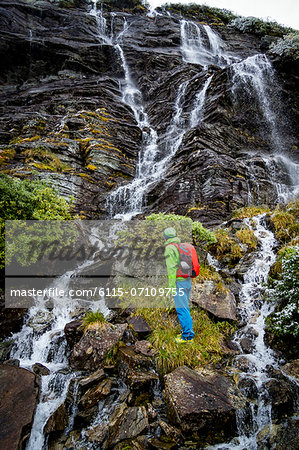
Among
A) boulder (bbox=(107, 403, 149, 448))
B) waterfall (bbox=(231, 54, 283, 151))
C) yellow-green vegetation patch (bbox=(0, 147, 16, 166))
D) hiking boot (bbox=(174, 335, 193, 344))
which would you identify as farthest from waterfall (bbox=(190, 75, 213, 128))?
boulder (bbox=(107, 403, 149, 448))

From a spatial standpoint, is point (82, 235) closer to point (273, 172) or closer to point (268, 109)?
point (273, 172)

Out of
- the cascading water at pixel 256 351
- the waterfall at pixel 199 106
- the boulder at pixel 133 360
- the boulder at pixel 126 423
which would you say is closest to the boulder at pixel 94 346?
the boulder at pixel 133 360

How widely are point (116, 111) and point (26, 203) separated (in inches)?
752

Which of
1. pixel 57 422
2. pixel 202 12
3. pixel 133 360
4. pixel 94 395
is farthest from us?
pixel 202 12

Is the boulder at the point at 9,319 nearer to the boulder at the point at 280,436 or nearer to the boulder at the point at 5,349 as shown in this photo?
the boulder at the point at 5,349

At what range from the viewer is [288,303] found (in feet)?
15.8

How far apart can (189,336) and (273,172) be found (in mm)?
14084

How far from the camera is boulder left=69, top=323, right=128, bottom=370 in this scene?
15.6 ft

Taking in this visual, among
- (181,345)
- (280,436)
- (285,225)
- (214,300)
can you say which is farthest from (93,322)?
(285,225)

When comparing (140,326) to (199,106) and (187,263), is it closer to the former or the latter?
(187,263)

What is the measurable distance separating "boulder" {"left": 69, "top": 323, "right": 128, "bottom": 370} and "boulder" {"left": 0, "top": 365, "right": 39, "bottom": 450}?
2.72 feet

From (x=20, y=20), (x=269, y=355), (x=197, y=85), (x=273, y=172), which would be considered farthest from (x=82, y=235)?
(x=20, y=20)

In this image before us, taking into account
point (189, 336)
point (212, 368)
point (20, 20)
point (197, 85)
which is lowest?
point (212, 368)

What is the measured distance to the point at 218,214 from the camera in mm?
12289
